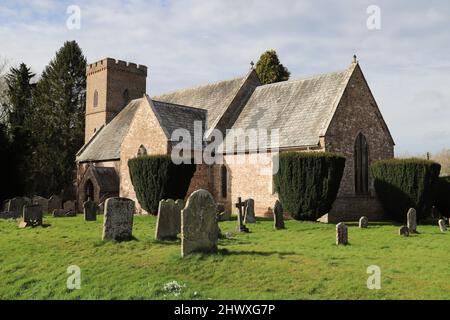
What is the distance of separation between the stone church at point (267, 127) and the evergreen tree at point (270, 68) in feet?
31.0

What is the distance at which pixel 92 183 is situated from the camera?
97.3ft

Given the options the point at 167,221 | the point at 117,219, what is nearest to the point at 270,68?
the point at 167,221

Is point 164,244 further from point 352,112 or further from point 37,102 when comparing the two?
point 37,102

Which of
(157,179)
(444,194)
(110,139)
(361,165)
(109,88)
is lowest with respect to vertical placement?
(444,194)

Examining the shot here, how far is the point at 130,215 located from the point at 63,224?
6.63 meters

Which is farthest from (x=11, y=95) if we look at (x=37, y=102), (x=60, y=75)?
(x=60, y=75)

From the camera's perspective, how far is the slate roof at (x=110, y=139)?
31969 mm

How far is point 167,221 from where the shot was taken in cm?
1357

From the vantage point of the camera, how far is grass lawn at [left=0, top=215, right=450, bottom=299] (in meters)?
8.48

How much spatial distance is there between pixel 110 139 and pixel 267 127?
14289 mm

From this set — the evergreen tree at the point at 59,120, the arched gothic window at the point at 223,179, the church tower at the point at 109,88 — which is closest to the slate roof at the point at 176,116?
the arched gothic window at the point at 223,179

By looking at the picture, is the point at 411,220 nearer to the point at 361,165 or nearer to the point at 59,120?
the point at 361,165

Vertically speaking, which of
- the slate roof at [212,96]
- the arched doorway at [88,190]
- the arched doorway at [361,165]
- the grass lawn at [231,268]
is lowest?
the grass lawn at [231,268]

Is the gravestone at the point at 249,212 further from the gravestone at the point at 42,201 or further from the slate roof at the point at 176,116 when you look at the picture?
the gravestone at the point at 42,201
